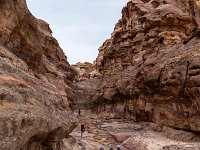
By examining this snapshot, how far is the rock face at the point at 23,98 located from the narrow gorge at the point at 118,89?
50 millimetres

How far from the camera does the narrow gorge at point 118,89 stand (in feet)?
59.9

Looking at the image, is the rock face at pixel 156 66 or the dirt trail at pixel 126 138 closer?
the dirt trail at pixel 126 138

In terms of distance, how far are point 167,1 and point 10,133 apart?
67.4 m

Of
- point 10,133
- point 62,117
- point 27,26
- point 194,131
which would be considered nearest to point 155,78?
point 194,131

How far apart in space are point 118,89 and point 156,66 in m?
14.6

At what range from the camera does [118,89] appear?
60.5 m

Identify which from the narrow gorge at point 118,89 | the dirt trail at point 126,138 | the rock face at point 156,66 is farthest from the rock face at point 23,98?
the rock face at point 156,66

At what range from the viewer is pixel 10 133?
47.1 feet

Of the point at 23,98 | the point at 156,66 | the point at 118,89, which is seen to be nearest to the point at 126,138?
the point at 156,66

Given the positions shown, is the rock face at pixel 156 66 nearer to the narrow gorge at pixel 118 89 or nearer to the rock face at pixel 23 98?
the narrow gorge at pixel 118 89

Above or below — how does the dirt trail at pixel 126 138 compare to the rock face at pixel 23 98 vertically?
below

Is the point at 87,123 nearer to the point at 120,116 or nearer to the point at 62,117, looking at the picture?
the point at 120,116

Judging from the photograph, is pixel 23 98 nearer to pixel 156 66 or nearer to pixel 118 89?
pixel 156 66

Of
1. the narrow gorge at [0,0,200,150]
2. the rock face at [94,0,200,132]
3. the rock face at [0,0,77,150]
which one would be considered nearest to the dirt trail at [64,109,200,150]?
the narrow gorge at [0,0,200,150]
